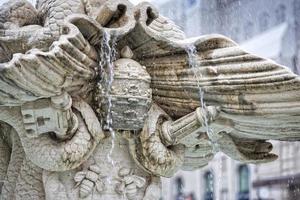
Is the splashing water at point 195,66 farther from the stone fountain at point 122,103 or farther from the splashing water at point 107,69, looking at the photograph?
the splashing water at point 107,69

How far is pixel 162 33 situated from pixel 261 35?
29.3 meters

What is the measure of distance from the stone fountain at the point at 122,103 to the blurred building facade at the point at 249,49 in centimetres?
1938

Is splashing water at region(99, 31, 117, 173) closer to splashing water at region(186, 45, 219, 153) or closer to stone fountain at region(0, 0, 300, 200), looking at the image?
stone fountain at region(0, 0, 300, 200)

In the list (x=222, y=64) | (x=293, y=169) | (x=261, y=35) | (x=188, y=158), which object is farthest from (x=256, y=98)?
(x=261, y=35)

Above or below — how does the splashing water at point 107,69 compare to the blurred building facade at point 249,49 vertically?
below

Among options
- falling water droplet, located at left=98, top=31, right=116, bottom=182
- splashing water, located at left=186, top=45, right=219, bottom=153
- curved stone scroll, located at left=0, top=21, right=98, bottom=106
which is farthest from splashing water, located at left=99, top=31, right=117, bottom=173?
splashing water, located at left=186, top=45, right=219, bottom=153

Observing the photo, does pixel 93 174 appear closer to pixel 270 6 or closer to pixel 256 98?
pixel 256 98

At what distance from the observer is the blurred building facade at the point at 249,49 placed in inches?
995

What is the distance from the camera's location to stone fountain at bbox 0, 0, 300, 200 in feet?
12.1

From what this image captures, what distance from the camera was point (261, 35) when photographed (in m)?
33.0

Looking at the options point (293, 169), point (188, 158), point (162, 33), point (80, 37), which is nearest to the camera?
point (80, 37)

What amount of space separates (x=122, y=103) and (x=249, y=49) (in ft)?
88.0

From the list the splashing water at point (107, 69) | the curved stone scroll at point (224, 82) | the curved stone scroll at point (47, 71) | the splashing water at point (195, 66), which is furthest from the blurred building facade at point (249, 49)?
the curved stone scroll at point (47, 71)

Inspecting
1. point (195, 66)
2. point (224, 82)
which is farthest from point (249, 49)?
point (224, 82)
